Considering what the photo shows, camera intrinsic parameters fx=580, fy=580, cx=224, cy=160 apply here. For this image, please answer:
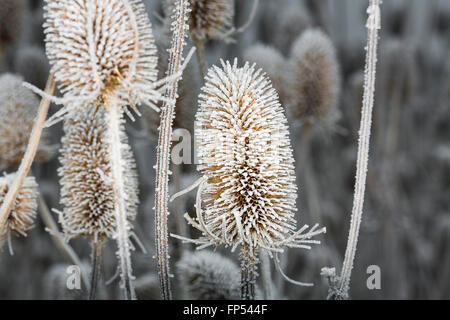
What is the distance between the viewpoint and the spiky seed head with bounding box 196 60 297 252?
48cm

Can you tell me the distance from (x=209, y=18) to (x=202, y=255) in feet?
0.86

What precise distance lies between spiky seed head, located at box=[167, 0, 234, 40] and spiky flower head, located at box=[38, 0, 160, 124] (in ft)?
0.56

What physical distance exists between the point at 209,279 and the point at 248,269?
103mm

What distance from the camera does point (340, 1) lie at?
129 centimetres

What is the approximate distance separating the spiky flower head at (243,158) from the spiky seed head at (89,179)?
10 cm

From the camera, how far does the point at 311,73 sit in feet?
2.54

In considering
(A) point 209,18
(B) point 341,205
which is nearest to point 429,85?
(B) point 341,205

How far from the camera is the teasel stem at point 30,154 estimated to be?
0.49 meters

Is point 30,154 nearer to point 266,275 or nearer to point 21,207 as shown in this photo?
point 21,207

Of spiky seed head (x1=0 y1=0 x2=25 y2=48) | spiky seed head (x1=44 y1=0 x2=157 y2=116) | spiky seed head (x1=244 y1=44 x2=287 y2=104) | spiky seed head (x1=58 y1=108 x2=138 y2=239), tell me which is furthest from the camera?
spiky seed head (x1=0 y1=0 x2=25 y2=48)

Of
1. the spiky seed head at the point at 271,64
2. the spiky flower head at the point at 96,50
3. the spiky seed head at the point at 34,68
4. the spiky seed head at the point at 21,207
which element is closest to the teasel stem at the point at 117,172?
the spiky flower head at the point at 96,50

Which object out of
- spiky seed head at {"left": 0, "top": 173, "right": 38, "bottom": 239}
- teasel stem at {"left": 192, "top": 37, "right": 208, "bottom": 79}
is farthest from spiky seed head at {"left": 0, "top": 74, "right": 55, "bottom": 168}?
teasel stem at {"left": 192, "top": 37, "right": 208, "bottom": 79}

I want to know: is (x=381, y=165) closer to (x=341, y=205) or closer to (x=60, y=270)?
(x=341, y=205)

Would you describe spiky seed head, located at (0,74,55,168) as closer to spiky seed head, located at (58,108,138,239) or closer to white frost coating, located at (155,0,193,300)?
spiky seed head, located at (58,108,138,239)
